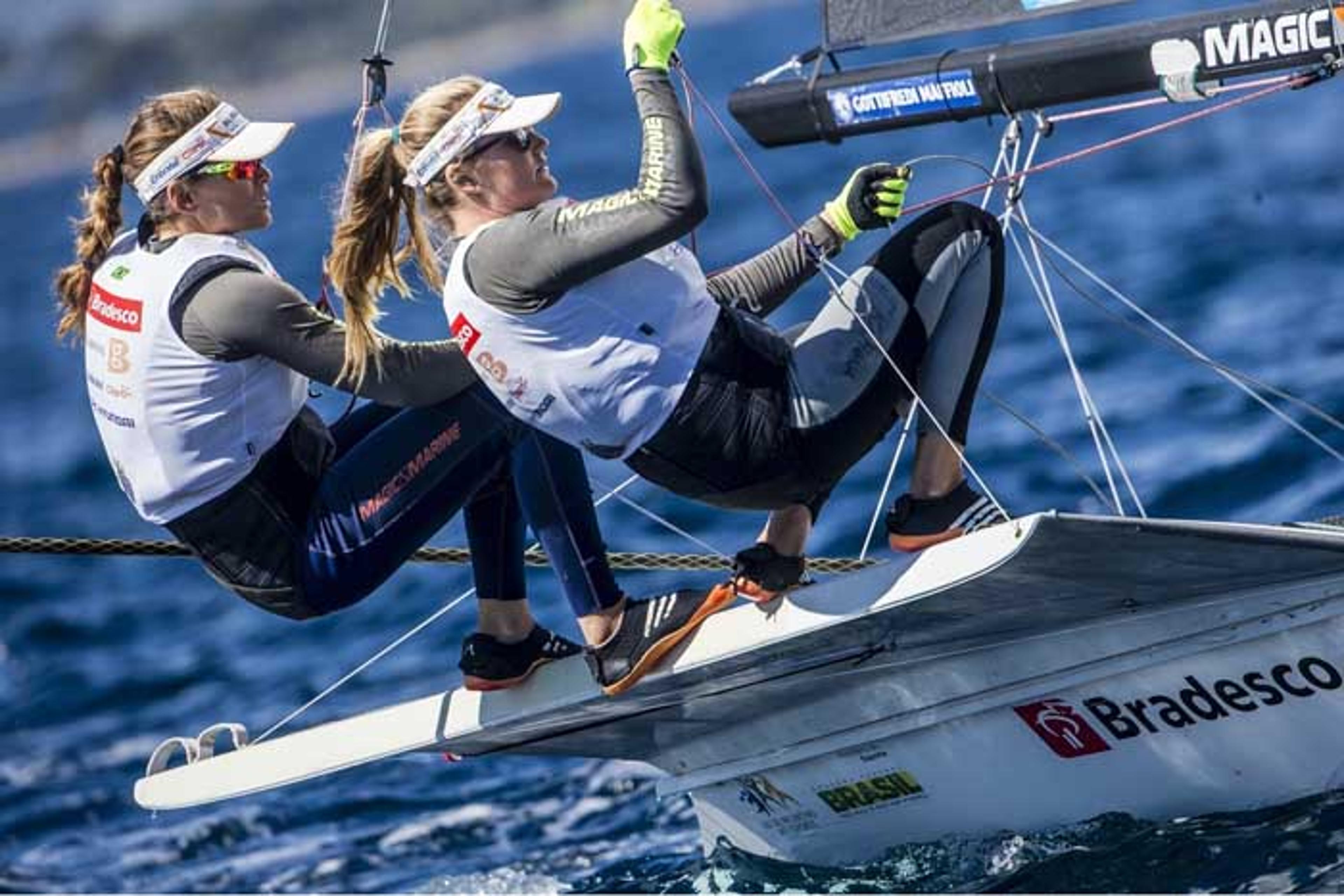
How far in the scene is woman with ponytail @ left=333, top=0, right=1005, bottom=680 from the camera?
12.1 ft

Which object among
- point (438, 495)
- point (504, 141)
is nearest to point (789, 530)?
point (438, 495)

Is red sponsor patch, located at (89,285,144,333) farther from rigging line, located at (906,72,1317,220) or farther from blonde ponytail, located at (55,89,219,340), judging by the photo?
rigging line, located at (906,72,1317,220)

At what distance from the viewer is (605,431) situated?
3.87m

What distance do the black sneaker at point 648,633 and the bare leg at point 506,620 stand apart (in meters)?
0.26

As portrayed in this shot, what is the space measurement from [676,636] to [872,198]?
31.2 inches

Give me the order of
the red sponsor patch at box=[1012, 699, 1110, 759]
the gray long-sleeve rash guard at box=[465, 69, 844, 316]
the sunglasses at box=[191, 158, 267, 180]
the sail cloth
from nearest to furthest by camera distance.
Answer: the gray long-sleeve rash guard at box=[465, 69, 844, 316] → the sunglasses at box=[191, 158, 267, 180] → the red sponsor patch at box=[1012, 699, 1110, 759] → the sail cloth

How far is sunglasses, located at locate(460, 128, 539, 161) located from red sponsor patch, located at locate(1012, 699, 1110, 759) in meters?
1.29

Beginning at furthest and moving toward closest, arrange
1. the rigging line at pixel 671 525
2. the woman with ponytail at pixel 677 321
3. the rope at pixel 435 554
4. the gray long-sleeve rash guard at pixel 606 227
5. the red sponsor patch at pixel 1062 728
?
the rigging line at pixel 671 525
the rope at pixel 435 554
the red sponsor patch at pixel 1062 728
the woman with ponytail at pixel 677 321
the gray long-sleeve rash guard at pixel 606 227

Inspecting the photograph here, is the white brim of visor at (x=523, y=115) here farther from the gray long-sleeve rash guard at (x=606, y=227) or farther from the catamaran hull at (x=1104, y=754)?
the catamaran hull at (x=1104, y=754)

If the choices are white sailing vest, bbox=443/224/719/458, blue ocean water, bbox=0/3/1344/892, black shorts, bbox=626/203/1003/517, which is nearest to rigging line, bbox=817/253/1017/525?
black shorts, bbox=626/203/1003/517

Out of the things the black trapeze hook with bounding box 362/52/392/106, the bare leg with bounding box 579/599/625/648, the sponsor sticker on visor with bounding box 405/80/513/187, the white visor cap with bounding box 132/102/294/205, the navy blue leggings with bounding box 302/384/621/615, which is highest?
the black trapeze hook with bounding box 362/52/392/106

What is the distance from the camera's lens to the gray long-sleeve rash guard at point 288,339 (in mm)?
3920

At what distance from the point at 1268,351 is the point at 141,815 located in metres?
4.14

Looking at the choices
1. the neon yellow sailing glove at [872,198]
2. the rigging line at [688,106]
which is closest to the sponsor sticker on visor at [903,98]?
the neon yellow sailing glove at [872,198]
